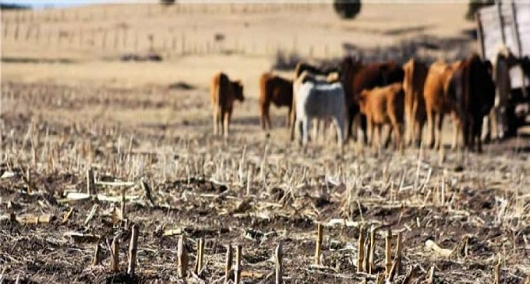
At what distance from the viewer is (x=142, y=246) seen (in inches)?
279

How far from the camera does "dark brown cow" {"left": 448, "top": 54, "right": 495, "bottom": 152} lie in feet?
56.7

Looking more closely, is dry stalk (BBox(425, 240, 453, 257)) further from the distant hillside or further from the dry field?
the distant hillside

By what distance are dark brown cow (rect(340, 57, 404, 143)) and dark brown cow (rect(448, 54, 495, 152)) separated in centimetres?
346

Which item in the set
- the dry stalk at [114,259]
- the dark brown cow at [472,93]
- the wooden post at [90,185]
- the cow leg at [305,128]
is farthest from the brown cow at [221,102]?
the dry stalk at [114,259]

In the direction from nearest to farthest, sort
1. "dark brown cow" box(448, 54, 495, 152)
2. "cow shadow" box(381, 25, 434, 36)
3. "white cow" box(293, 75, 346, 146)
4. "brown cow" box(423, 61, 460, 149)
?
"dark brown cow" box(448, 54, 495, 152), "brown cow" box(423, 61, 460, 149), "white cow" box(293, 75, 346, 146), "cow shadow" box(381, 25, 434, 36)

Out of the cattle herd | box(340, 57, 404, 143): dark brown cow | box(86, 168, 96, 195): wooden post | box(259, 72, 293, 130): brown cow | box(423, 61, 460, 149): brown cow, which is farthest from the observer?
box(259, 72, 293, 130): brown cow

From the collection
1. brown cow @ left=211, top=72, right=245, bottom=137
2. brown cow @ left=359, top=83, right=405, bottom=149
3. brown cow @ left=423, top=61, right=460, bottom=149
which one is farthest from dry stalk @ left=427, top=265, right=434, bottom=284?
brown cow @ left=211, top=72, right=245, bottom=137

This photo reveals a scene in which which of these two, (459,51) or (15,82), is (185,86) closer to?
(15,82)

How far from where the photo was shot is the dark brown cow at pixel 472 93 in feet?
56.7

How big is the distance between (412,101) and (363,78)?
2832mm

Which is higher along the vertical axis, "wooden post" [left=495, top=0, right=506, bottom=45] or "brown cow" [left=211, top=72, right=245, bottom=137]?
"wooden post" [left=495, top=0, right=506, bottom=45]

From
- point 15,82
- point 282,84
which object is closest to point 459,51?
point 15,82

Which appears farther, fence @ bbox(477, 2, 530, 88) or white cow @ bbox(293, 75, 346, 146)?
white cow @ bbox(293, 75, 346, 146)

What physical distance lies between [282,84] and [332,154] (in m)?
8.03
